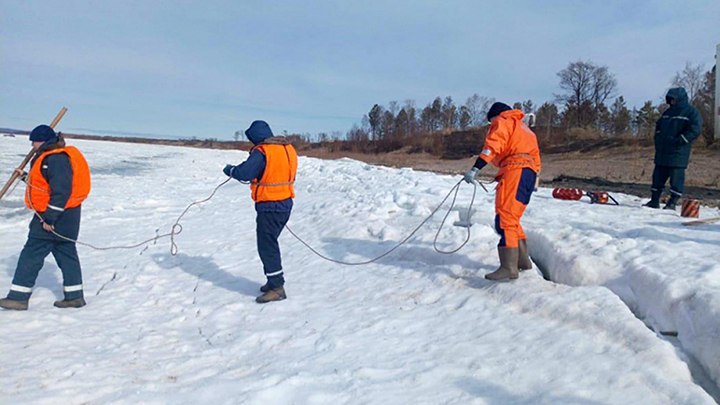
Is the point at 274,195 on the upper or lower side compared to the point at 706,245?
upper

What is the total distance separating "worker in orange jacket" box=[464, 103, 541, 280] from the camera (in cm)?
495

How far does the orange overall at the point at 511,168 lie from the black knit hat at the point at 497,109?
0.11 m

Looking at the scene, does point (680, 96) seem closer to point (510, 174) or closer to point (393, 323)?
point (510, 174)

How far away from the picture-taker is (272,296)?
17.6 feet

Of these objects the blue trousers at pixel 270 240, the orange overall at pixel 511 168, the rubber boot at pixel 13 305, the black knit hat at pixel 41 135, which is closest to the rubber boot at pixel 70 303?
the rubber boot at pixel 13 305

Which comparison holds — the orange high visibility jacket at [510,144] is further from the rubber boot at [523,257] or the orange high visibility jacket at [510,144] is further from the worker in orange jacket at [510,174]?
the rubber boot at [523,257]

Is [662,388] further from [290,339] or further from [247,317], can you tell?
[247,317]

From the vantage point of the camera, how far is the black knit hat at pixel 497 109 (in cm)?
521

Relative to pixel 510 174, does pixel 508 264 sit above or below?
below

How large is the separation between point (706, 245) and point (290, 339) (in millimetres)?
4511

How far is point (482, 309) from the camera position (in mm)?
4527

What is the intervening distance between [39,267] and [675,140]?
31.0 ft

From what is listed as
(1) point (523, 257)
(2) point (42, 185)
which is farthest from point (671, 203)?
(2) point (42, 185)

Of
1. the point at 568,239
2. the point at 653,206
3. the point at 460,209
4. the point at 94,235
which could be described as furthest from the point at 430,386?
the point at 94,235
